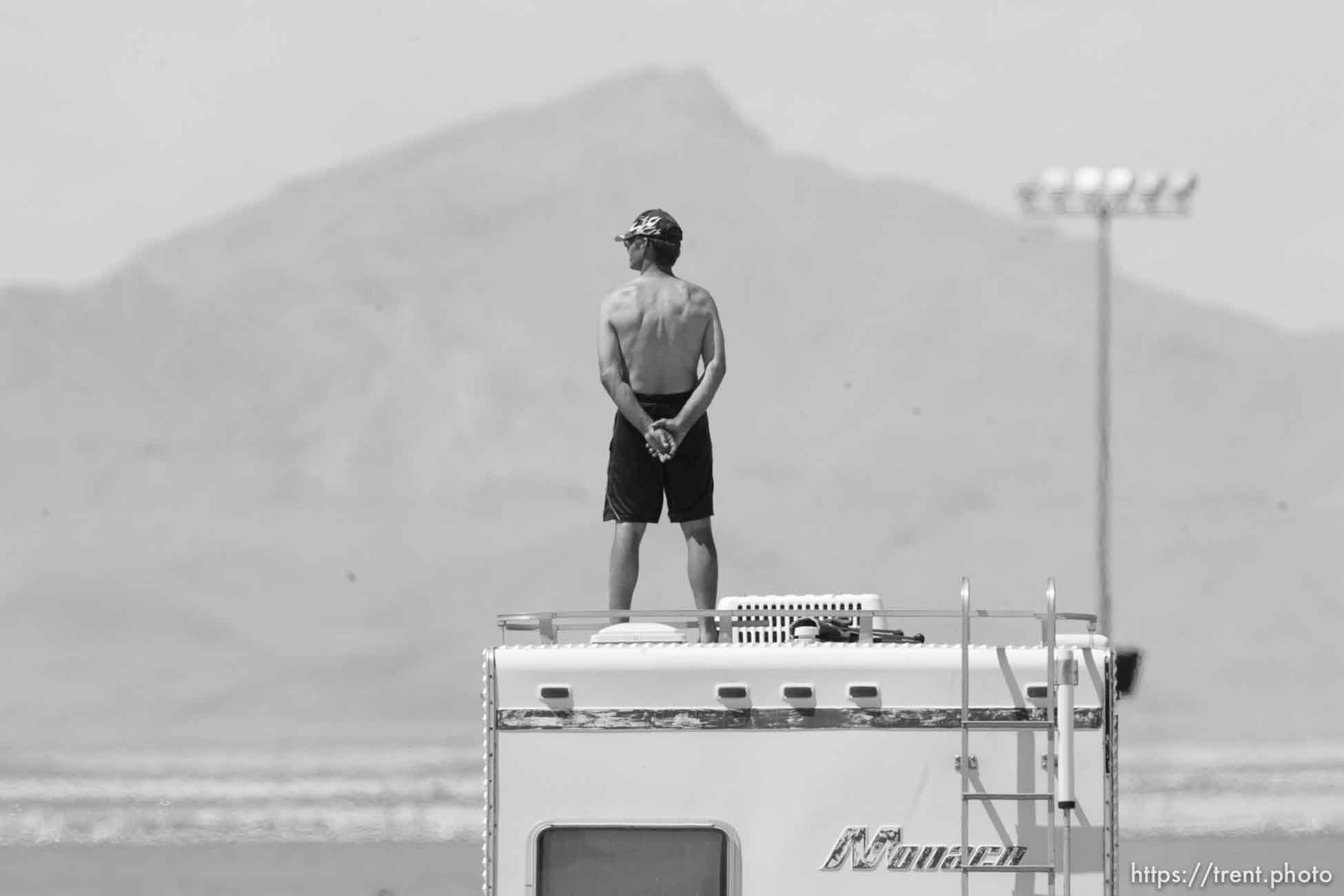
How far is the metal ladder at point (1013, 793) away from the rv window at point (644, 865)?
0.68m

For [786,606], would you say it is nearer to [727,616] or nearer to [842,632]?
[842,632]

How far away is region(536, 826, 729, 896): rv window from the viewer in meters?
7.07

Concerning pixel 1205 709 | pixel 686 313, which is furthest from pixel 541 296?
pixel 686 313

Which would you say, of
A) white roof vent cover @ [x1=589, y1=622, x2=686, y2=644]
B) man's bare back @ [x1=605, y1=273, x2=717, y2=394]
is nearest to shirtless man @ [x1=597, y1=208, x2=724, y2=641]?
man's bare back @ [x1=605, y1=273, x2=717, y2=394]

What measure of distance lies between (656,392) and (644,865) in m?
2.31

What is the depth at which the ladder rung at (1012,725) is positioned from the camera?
6988mm

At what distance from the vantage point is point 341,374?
9094cm

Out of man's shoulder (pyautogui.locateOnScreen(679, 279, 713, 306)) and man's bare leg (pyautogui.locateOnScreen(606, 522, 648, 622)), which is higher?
man's shoulder (pyautogui.locateOnScreen(679, 279, 713, 306))

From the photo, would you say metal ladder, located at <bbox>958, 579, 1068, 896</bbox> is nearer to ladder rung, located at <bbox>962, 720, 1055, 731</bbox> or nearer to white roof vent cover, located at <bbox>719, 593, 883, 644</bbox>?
ladder rung, located at <bbox>962, 720, 1055, 731</bbox>

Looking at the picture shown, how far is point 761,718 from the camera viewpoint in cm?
711

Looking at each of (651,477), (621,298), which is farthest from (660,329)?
(651,477)

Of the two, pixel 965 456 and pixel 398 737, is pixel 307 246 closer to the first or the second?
pixel 965 456

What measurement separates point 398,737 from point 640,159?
189 ft

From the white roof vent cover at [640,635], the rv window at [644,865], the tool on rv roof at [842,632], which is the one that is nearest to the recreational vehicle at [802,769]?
the rv window at [644,865]
